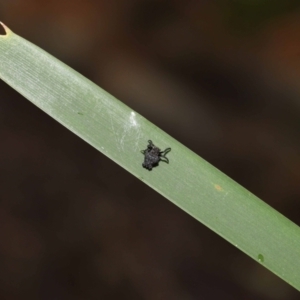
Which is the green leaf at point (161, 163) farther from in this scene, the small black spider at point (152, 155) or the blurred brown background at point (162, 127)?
the blurred brown background at point (162, 127)

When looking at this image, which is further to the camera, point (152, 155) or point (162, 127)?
point (162, 127)

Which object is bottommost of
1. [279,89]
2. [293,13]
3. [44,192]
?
[44,192]

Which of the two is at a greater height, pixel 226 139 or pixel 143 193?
pixel 226 139

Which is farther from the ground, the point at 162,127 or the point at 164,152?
the point at 162,127

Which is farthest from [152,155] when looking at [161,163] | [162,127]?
[162,127]

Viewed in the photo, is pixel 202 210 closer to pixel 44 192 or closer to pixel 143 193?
pixel 143 193

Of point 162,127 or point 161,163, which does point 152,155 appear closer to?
point 161,163

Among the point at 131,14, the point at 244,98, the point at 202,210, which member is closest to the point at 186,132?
the point at 244,98
